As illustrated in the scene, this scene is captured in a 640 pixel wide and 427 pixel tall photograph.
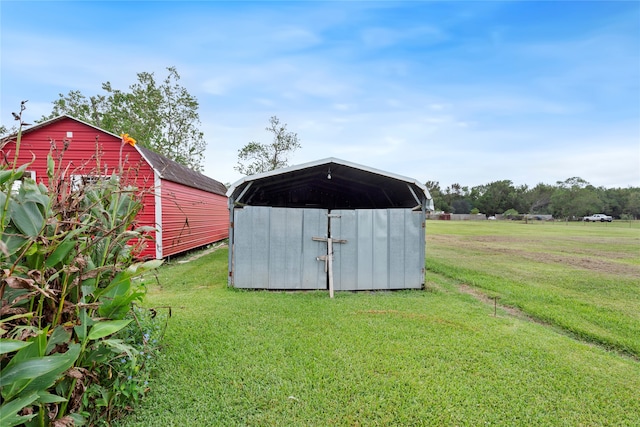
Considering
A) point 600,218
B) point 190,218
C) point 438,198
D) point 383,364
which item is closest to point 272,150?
point 190,218

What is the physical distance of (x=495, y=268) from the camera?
844cm

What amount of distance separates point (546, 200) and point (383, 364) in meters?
78.7

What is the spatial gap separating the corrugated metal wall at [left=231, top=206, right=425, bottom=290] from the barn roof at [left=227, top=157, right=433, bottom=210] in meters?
0.58

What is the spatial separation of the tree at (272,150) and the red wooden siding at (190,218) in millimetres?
9109

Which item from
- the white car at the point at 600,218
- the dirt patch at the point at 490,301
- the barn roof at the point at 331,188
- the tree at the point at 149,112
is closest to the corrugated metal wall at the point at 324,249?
the barn roof at the point at 331,188

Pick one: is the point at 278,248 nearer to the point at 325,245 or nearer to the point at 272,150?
the point at 325,245

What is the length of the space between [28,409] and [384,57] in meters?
13.1

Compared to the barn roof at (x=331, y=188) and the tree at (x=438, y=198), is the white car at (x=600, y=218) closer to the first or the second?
the tree at (x=438, y=198)

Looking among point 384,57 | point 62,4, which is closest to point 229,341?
point 62,4

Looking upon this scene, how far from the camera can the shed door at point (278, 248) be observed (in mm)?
5754


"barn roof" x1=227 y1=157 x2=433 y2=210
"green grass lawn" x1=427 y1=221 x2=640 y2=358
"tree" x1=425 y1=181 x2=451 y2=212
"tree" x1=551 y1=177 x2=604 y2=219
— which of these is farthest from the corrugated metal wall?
"tree" x1=551 y1=177 x2=604 y2=219

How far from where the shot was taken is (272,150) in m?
24.0

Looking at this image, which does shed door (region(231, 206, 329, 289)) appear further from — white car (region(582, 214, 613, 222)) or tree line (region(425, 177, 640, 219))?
white car (region(582, 214, 613, 222))

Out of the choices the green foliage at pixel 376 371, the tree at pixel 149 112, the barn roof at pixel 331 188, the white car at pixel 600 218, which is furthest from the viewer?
the white car at pixel 600 218
